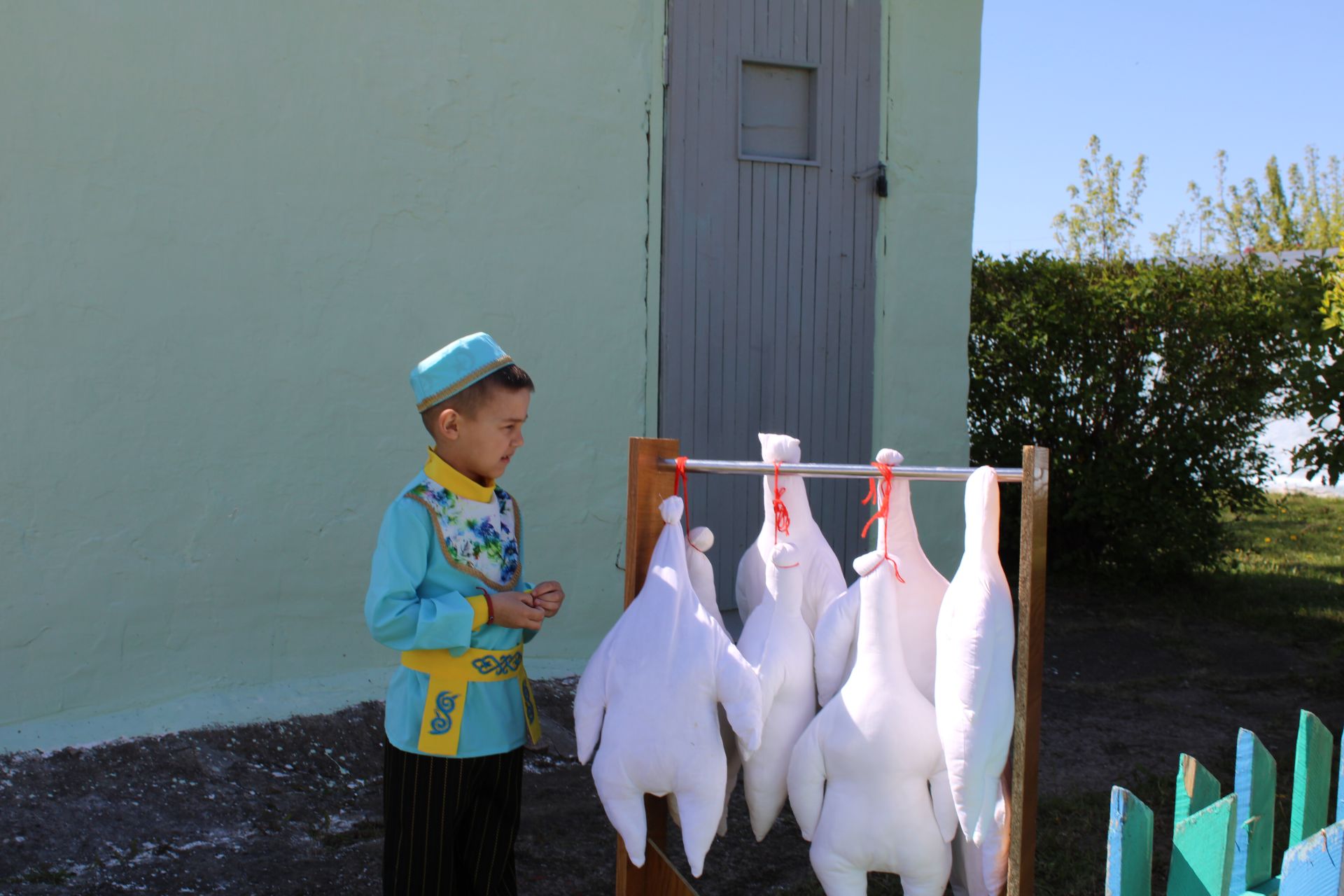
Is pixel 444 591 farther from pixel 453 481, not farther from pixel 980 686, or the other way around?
pixel 980 686

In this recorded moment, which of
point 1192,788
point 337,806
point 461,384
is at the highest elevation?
point 461,384

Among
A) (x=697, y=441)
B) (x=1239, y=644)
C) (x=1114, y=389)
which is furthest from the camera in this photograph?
(x=1114, y=389)

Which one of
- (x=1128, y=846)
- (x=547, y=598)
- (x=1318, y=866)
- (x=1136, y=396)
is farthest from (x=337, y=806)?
(x=1136, y=396)

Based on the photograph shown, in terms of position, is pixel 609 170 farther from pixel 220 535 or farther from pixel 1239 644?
pixel 1239 644

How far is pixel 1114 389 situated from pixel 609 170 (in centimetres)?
425

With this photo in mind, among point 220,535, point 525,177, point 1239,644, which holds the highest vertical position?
point 525,177

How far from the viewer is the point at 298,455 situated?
4.84 metres

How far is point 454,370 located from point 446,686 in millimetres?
708

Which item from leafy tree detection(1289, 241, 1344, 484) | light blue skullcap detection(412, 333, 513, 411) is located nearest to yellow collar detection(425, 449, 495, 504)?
light blue skullcap detection(412, 333, 513, 411)

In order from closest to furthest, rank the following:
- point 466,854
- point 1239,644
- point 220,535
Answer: point 466,854 → point 220,535 → point 1239,644

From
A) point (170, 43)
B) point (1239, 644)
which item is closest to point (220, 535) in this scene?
point (170, 43)

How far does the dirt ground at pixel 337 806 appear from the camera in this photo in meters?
3.58

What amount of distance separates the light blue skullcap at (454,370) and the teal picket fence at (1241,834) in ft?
5.08

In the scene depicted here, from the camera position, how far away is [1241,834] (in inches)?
89.1
